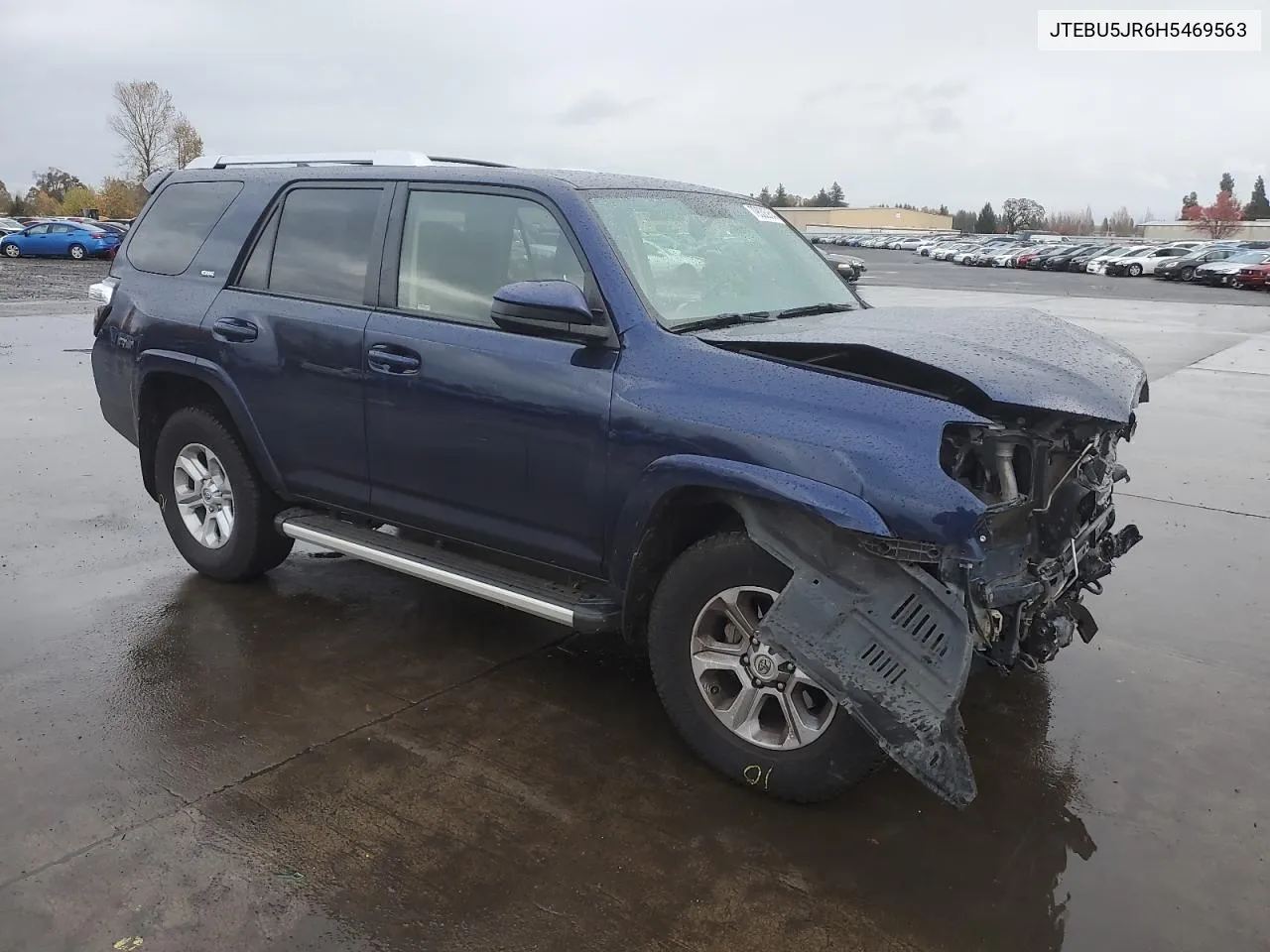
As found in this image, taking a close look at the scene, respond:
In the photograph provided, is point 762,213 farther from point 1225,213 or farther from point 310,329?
point 1225,213

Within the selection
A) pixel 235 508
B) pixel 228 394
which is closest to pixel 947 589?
pixel 228 394

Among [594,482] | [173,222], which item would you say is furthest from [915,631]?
[173,222]

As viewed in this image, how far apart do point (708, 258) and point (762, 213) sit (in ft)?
2.85

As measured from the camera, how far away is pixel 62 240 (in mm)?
36250

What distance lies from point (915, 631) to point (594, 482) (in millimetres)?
1245

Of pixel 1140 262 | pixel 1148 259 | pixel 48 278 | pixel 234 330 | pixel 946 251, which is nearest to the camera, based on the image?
pixel 234 330

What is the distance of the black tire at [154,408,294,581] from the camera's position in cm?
499

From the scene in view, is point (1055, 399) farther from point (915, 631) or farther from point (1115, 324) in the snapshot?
point (1115, 324)

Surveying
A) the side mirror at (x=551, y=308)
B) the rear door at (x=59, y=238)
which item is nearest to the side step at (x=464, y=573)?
the side mirror at (x=551, y=308)

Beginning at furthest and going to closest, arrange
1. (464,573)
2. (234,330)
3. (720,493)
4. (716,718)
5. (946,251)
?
(946,251), (234,330), (464,573), (716,718), (720,493)

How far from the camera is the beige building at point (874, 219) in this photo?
136125 millimetres

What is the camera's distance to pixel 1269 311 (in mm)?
25781

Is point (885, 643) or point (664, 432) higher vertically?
point (664, 432)

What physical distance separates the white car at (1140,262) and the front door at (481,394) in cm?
4840
